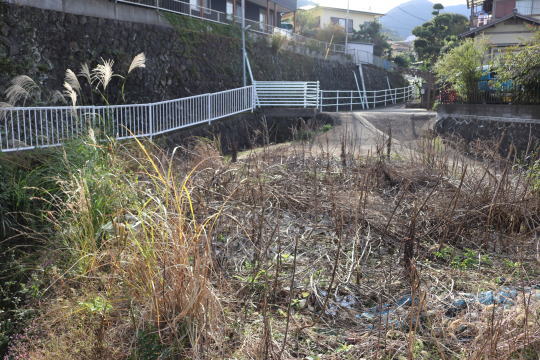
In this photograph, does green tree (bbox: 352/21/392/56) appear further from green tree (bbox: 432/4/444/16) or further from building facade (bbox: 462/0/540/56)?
building facade (bbox: 462/0/540/56)

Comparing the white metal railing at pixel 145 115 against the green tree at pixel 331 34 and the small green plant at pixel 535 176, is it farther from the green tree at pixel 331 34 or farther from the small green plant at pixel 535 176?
the green tree at pixel 331 34

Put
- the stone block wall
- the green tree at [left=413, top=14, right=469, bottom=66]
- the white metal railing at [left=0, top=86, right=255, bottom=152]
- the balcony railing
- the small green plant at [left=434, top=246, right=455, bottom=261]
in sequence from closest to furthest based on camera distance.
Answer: the small green plant at [left=434, top=246, right=455, bottom=261] < the white metal railing at [left=0, top=86, right=255, bottom=152] < the stone block wall < the balcony railing < the green tree at [left=413, top=14, right=469, bottom=66]

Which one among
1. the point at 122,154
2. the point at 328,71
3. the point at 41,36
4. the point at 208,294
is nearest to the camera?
the point at 208,294

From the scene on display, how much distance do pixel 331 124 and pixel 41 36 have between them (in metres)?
10.5

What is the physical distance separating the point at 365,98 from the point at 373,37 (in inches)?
797

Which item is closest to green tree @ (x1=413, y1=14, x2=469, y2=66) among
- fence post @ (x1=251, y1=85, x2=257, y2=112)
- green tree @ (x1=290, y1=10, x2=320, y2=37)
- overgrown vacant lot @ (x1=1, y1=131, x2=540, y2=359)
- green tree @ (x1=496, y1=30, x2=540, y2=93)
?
green tree @ (x1=290, y1=10, x2=320, y2=37)

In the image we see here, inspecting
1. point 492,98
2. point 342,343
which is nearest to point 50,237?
point 342,343

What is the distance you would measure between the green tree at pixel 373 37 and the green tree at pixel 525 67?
32682mm

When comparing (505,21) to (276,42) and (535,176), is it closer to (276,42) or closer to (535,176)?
(276,42)

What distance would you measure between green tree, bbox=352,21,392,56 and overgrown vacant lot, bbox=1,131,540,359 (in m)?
41.3

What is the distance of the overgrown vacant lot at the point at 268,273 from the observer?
345 cm

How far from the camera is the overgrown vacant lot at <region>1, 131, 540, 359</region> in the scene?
345cm

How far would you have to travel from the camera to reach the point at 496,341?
119 inches

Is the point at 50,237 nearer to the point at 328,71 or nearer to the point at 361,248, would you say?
the point at 361,248
